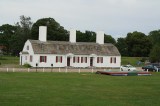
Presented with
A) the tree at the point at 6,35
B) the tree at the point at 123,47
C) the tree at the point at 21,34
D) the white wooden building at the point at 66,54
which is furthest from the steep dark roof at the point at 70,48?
the tree at the point at 6,35

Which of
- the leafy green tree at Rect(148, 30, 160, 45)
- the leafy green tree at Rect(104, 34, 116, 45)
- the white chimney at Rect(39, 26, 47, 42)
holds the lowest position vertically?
the white chimney at Rect(39, 26, 47, 42)

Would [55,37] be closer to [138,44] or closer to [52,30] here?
[52,30]

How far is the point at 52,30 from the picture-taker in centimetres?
9475

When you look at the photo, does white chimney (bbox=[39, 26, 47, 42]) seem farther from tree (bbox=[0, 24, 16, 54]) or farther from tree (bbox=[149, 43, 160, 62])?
tree (bbox=[0, 24, 16, 54])

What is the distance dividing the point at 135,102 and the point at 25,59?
47.3 metres

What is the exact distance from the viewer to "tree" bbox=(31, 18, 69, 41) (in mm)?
93938

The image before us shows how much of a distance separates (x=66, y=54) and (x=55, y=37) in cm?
3096

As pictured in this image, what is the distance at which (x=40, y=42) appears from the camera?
64.1 m

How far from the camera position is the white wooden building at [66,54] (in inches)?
2443

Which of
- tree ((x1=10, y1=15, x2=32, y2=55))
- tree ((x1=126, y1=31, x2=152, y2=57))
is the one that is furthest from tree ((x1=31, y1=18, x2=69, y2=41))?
tree ((x1=126, y1=31, x2=152, y2=57))

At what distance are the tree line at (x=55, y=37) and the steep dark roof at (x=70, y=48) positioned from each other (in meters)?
22.7

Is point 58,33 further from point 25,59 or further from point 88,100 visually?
point 88,100

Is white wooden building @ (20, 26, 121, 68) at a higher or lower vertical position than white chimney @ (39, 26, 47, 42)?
lower

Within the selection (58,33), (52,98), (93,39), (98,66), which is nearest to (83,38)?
(93,39)
